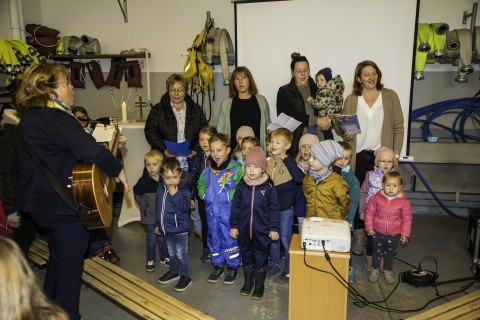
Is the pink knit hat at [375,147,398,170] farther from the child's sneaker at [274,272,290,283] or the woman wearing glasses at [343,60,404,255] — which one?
the child's sneaker at [274,272,290,283]

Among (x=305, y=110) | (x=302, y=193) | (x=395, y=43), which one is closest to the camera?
(x=302, y=193)

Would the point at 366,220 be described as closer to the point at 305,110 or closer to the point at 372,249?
the point at 372,249

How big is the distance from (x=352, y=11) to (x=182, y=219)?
9.69 feet

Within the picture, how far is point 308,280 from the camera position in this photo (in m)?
2.77

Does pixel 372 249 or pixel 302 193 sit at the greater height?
pixel 302 193

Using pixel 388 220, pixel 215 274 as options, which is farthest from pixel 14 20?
pixel 388 220

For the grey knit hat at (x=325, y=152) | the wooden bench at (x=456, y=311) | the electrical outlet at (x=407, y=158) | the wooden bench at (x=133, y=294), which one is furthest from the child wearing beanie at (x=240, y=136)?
the electrical outlet at (x=407, y=158)

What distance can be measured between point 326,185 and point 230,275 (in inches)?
43.6

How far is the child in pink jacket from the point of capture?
3330 millimetres

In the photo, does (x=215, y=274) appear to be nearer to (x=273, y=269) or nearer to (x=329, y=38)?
(x=273, y=269)

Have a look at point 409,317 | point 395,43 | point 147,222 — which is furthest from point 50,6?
point 409,317

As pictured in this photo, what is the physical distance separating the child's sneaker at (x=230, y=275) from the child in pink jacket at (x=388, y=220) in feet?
3.58

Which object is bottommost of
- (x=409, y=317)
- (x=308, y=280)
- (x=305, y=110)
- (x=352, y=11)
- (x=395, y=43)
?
(x=409, y=317)

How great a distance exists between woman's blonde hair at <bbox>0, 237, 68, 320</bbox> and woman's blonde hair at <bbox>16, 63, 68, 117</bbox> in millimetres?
1236
